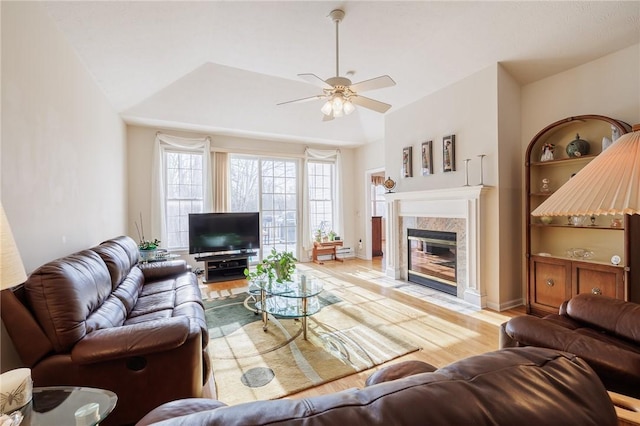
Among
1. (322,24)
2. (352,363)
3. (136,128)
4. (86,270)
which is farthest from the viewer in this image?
(136,128)

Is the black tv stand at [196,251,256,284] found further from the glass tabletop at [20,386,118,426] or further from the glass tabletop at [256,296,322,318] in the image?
the glass tabletop at [20,386,118,426]

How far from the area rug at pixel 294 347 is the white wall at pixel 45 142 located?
1.43 m

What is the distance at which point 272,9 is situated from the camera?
2789mm

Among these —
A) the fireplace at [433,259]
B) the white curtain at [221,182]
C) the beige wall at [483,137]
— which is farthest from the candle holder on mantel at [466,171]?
the white curtain at [221,182]

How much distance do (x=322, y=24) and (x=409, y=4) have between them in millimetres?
905

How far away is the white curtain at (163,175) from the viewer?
5102 mm

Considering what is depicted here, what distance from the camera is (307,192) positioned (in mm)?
6500

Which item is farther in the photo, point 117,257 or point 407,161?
point 407,161

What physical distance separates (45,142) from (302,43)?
2723mm

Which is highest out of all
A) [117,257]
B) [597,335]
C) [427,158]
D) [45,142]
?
[427,158]

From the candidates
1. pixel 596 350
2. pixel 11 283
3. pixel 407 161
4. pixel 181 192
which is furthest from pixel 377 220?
pixel 11 283

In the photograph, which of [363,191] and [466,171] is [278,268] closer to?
Answer: [466,171]

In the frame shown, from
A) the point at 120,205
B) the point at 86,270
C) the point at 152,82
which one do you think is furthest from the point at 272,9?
the point at 120,205

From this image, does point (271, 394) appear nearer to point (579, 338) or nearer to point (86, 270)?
point (86, 270)
